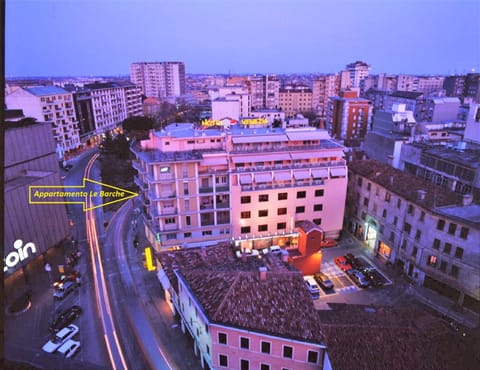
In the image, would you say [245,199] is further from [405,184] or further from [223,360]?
[223,360]

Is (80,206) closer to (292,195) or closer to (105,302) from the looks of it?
(105,302)

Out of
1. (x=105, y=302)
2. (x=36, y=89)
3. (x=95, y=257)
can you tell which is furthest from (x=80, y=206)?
(x=36, y=89)

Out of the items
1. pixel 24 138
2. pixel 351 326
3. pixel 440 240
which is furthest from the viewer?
pixel 24 138

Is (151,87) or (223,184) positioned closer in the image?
(223,184)

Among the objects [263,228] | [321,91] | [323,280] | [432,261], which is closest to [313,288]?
[323,280]

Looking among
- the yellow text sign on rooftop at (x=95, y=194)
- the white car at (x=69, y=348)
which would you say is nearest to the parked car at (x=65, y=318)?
the white car at (x=69, y=348)

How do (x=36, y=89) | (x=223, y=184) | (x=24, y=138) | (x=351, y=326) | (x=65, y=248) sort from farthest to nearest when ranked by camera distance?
(x=36, y=89) < (x=65, y=248) < (x=223, y=184) < (x=24, y=138) < (x=351, y=326)
